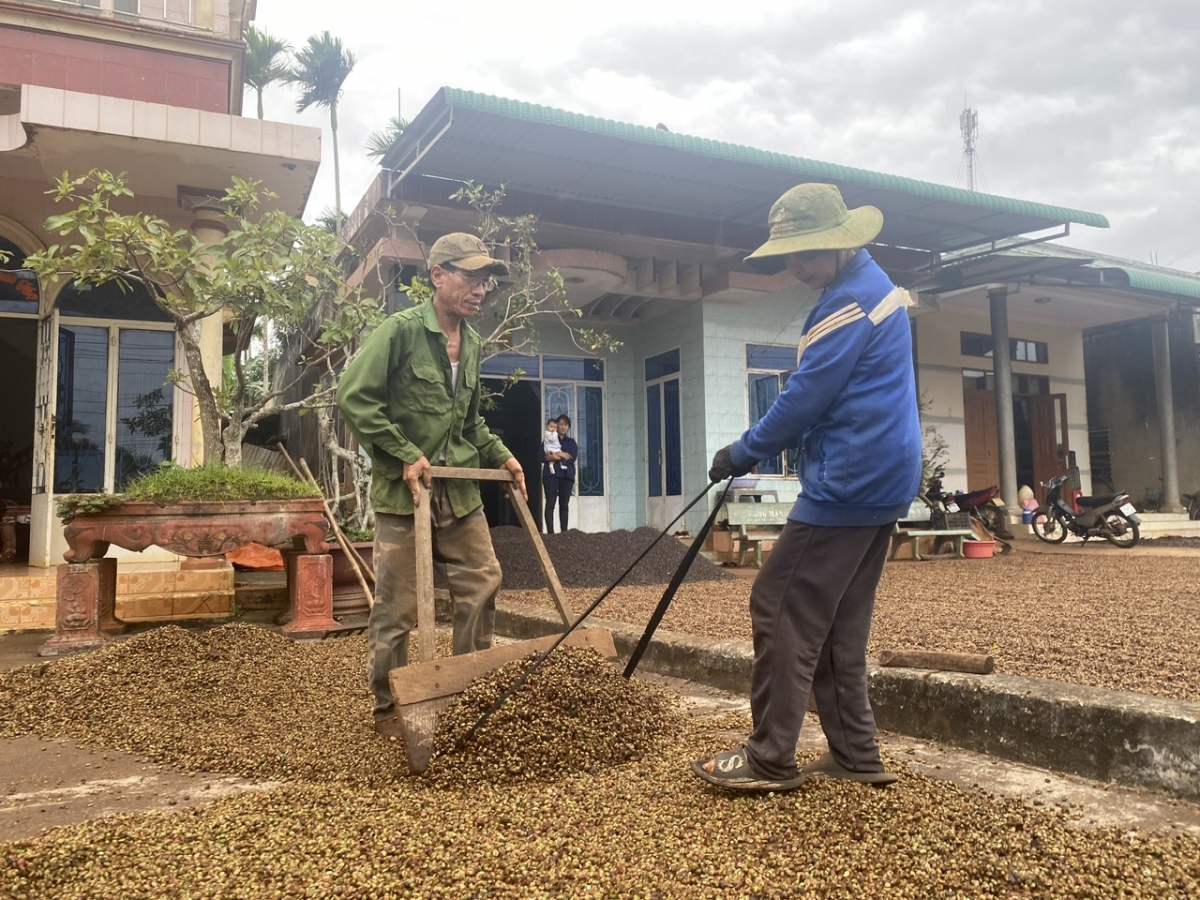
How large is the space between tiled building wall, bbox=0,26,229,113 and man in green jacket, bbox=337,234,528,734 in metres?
6.07

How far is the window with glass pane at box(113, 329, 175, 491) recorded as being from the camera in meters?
7.88

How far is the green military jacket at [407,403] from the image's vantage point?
2945mm

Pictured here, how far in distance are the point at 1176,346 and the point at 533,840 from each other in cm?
1821

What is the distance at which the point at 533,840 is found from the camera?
1.97 meters

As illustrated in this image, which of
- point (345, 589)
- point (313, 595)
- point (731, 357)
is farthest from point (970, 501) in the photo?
point (313, 595)

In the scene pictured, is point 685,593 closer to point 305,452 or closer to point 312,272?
point 312,272

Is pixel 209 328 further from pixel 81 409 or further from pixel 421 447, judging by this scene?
pixel 421 447

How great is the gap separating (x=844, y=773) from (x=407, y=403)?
1848mm

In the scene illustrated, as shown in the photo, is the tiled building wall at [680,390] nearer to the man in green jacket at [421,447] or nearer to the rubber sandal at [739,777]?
the man in green jacket at [421,447]

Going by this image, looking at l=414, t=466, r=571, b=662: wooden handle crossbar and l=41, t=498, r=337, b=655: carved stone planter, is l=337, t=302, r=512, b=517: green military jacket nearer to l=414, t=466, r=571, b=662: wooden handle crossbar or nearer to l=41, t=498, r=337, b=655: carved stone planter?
l=414, t=466, r=571, b=662: wooden handle crossbar

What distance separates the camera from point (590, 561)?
8.45m

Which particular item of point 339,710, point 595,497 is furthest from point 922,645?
point 595,497

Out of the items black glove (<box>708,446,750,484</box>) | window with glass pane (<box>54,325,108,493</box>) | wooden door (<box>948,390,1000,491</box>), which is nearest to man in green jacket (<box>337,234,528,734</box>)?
black glove (<box>708,446,750,484</box>)

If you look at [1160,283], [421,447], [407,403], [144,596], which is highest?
[1160,283]
